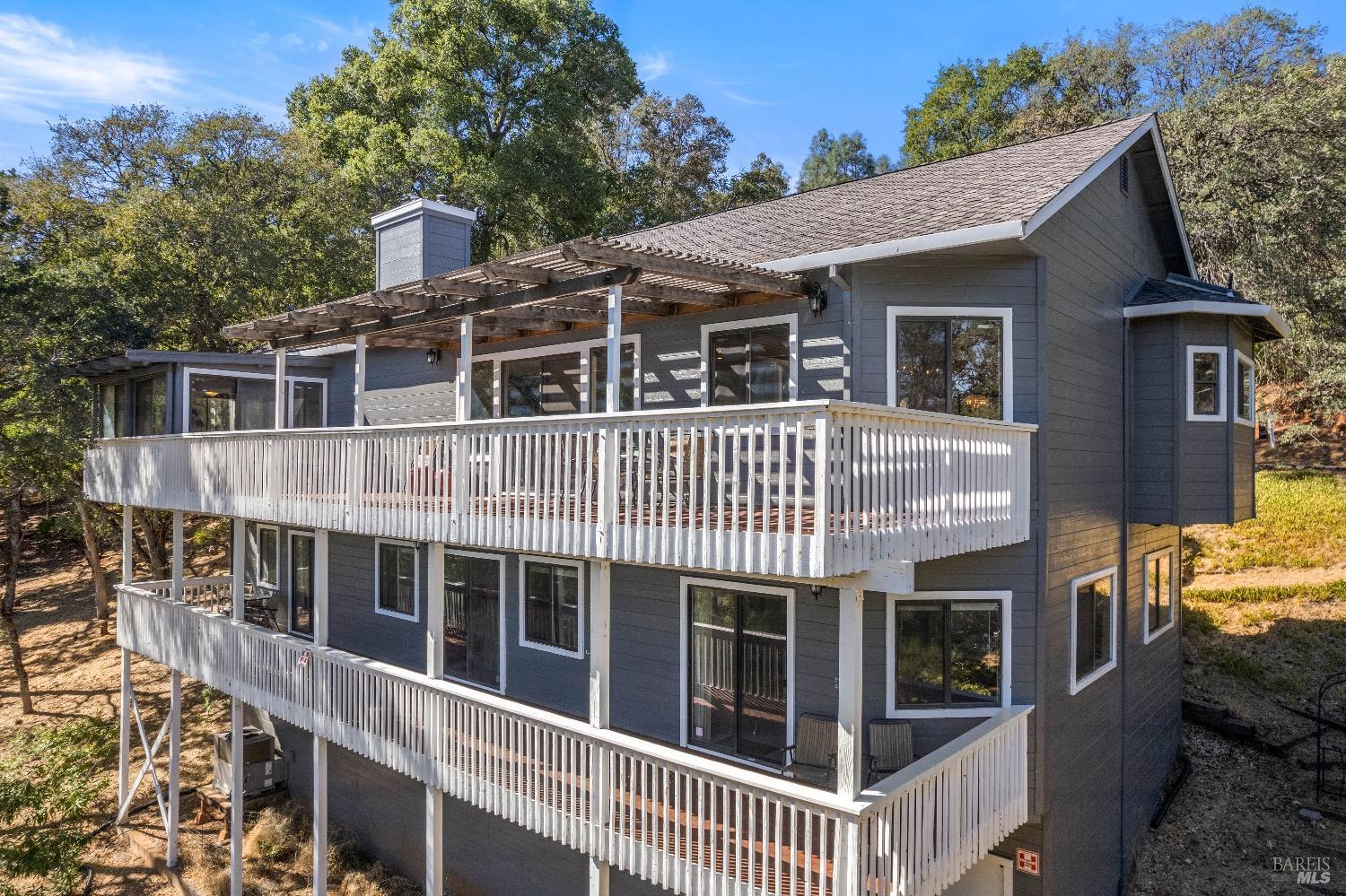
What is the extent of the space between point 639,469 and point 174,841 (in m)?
12.8

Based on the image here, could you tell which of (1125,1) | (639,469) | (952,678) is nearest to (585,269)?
(639,469)

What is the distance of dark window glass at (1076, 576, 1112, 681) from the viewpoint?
8.77m

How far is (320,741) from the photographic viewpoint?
35.4ft

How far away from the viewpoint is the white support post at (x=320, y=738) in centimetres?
1036

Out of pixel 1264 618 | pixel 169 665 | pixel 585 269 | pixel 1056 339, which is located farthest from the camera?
pixel 1264 618

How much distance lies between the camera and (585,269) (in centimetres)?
745

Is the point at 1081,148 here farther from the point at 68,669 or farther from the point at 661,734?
the point at 68,669

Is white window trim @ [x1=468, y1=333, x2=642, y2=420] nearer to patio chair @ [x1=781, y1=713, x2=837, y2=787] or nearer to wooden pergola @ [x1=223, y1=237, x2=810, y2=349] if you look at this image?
wooden pergola @ [x1=223, y1=237, x2=810, y2=349]

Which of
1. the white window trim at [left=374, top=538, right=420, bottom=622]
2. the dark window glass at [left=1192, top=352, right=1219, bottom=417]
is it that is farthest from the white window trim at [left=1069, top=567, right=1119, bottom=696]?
the white window trim at [left=374, top=538, right=420, bottom=622]

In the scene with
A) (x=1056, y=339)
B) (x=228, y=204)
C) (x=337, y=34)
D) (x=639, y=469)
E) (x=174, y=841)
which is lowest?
(x=174, y=841)

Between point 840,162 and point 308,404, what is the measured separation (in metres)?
47.3

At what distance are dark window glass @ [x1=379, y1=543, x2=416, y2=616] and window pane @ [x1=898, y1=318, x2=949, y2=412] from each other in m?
8.73

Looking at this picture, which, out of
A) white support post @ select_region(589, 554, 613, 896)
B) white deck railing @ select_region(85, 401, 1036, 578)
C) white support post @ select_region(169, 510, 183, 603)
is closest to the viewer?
white deck railing @ select_region(85, 401, 1036, 578)

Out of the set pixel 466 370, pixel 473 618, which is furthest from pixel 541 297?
pixel 473 618
